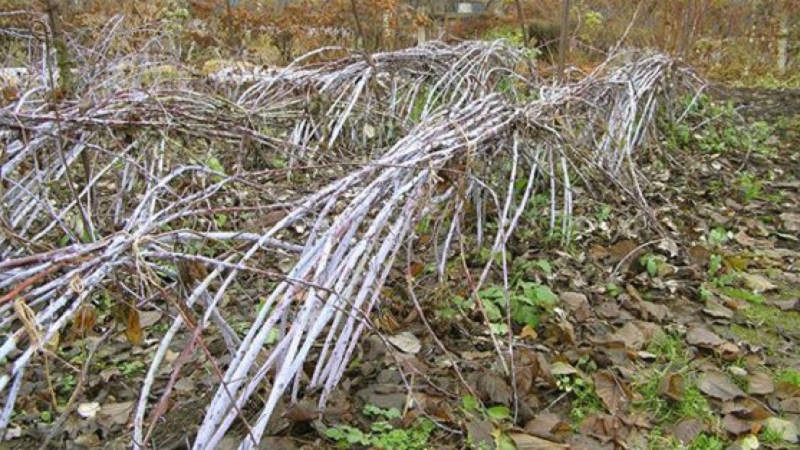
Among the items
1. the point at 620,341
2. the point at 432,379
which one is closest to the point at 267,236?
the point at 432,379

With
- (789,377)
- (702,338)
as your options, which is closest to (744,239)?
(702,338)

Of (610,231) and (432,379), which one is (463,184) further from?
(610,231)

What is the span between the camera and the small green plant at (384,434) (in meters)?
1.71

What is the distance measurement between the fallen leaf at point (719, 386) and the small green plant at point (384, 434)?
800mm

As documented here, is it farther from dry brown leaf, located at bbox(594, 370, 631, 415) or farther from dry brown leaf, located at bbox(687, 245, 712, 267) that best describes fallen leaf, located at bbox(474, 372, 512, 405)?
dry brown leaf, located at bbox(687, 245, 712, 267)

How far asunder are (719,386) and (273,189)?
2.09 m

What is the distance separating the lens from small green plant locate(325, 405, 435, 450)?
5.62ft

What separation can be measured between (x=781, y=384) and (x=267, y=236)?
1488 millimetres

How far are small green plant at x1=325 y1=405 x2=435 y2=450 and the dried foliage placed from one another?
0.12 meters

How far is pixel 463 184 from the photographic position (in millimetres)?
2254

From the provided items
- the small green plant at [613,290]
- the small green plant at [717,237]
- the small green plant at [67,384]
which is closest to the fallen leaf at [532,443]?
the small green plant at [613,290]

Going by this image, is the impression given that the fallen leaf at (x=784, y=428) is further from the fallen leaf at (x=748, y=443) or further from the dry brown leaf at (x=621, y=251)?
the dry brown leaf at (x=621, y=251)

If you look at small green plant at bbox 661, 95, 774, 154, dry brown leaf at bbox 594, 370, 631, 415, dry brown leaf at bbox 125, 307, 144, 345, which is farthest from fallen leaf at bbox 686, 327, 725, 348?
small green plant at bbox 661, 95, 774, 154

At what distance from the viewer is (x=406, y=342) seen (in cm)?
215
